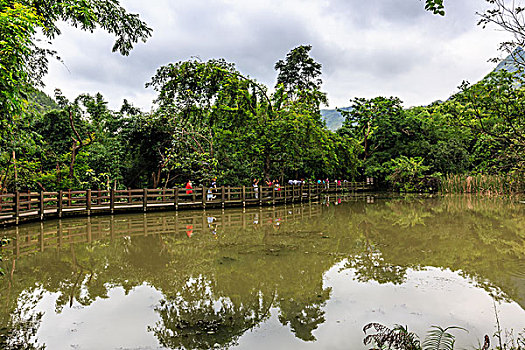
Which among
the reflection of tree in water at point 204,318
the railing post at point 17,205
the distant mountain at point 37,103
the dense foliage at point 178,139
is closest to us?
the reflection of tree in water at point 204,318

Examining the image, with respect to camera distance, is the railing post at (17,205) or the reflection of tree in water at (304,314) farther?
the railing post at (17,205)

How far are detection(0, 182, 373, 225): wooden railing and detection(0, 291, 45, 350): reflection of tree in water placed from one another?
29.4ft

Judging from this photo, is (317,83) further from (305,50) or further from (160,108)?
(160,108)

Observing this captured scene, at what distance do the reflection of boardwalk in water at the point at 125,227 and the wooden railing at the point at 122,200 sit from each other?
28.4 inches

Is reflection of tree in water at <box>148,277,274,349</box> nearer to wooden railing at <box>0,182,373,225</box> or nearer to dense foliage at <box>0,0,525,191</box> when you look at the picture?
dense foliage at <box>0,0,525,191</box>

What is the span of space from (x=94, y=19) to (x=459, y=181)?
29.0 meters

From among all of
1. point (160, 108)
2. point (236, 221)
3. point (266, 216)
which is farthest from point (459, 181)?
point (160, 108)

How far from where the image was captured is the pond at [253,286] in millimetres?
4352

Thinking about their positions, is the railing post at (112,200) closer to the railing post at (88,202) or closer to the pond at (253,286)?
the railing post at (88,202)

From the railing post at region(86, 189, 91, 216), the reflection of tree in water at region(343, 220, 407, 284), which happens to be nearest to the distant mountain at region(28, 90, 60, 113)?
the railing post at region(86, 189, 91, 216)

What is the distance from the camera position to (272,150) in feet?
68.8

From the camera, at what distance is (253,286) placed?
237 inches

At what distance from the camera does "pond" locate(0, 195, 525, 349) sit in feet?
14.3

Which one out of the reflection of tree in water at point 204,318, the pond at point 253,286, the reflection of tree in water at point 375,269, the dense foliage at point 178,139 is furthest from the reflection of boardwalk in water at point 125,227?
the reflection of tree in water at point 204,318
